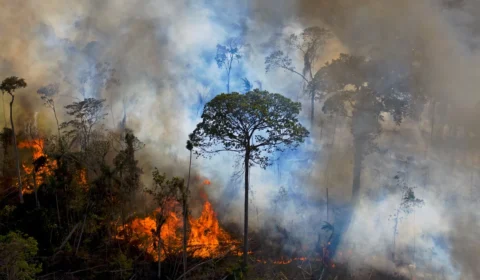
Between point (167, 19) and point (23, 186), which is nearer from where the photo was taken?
point (23, 186)

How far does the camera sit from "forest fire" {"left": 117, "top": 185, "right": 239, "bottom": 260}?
92.5 ft

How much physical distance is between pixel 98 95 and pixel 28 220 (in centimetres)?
2107

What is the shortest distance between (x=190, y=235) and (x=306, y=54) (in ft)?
82.6

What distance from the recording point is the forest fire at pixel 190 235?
92.5 feet

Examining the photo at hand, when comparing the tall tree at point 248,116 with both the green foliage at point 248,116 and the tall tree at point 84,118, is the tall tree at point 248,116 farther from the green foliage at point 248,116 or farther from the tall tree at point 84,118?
the tall tree at point 84,118

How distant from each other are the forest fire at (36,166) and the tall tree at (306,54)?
25.5 m

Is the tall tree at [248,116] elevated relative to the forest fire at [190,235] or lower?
elevated

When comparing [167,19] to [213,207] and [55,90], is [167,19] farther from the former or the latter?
[213,207]

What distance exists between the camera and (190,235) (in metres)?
30.1

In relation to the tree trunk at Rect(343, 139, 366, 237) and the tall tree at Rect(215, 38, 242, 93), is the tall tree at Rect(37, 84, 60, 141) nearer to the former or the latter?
the tall tree at Rect(215, 38, 242, 93)

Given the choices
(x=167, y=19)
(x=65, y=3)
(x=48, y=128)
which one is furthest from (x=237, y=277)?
(x=65, y=3)

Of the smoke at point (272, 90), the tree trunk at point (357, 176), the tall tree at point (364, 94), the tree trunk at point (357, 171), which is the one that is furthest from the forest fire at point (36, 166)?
the tree trunk at point (357, 171)

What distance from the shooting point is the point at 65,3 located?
159 ft

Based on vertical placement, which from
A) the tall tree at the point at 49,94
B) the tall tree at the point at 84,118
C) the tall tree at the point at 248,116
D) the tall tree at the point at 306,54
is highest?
the tall tree at the point at 306,54
